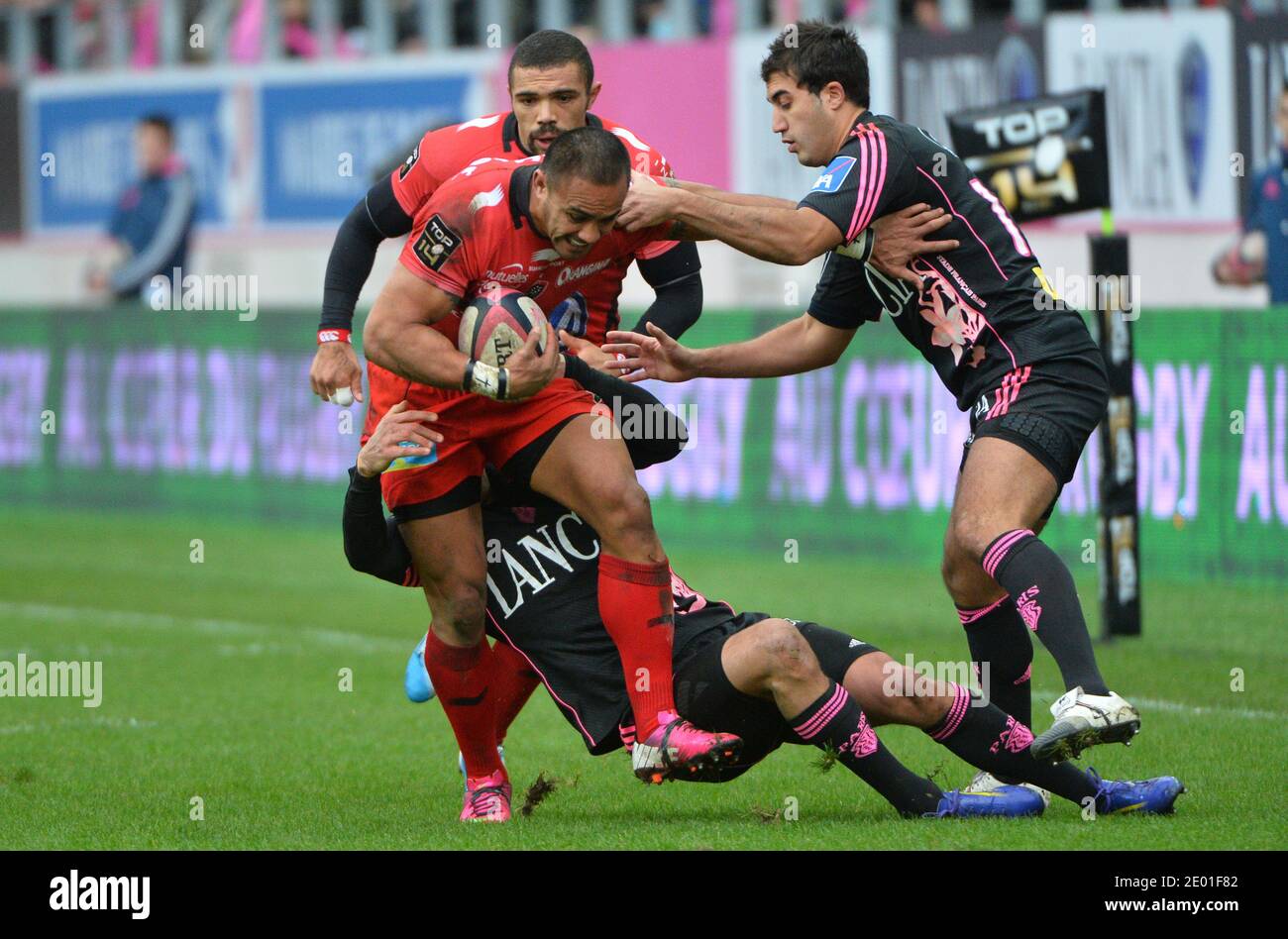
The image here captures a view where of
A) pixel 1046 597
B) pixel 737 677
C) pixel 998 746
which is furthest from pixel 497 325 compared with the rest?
pixel 998 746

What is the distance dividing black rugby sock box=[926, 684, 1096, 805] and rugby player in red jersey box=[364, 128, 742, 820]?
2.42ft

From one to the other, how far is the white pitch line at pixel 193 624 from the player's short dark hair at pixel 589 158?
5.30 m

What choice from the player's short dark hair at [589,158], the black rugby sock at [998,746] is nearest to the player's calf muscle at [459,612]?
the player's short dark hair at [589,158]

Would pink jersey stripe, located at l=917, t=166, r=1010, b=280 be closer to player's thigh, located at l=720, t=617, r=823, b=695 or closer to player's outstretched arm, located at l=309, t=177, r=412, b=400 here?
player's thigh, located at l=720, t=617, r=823, b=695

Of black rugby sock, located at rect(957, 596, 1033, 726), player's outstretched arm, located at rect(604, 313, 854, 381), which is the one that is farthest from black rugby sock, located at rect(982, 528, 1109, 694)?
player's outstretched arm, located at rect(604, 313, 854, 381)

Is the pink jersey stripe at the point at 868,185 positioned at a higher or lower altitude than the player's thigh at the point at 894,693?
higher

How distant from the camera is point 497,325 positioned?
629 centimetres

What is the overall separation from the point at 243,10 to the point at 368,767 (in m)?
15.8

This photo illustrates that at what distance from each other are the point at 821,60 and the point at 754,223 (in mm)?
615

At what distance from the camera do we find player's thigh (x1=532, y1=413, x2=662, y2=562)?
249 inches

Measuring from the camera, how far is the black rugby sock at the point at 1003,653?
21.4 ft

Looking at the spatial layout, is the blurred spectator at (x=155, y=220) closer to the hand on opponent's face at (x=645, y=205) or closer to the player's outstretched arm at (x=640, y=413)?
the player's outstretched arm at (x=640, y=413)
